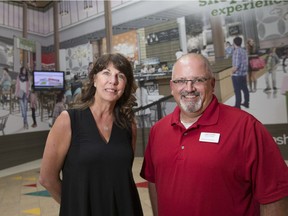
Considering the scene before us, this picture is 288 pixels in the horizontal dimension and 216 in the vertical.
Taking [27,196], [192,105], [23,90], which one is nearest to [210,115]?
[192,105]

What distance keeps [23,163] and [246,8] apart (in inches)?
240

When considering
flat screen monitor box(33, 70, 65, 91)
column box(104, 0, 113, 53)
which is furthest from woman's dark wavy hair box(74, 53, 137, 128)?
flat screen monitor box(33, 70, 65, 91)

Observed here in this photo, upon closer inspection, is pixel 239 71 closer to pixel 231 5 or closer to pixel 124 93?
pixel 231 5

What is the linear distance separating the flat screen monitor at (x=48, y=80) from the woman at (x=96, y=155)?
6403mm

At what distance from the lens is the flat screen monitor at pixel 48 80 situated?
763cm

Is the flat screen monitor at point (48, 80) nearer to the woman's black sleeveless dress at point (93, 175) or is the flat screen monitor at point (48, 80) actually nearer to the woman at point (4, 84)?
the woman at point (4, 84)

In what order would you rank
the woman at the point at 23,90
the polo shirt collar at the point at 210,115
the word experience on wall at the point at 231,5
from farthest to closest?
the woman at the point at 23,90 < the word experience on wall at the point at 231,5 < the polo shirt collar at the point at 210,115

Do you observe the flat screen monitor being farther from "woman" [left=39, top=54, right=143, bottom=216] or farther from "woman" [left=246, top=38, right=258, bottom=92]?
"woman" [left=39, top=54, right=143, bottom=216]

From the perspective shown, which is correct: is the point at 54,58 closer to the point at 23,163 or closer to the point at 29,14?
the point at 29,14

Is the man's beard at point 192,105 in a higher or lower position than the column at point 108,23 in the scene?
lower

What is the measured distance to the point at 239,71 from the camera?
6.06 metres

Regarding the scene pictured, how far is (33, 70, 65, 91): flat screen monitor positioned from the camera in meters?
7.63

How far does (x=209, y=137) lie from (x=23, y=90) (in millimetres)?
6821

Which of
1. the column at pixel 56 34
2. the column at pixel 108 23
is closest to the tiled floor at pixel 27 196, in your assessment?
the column at pixel 56 34
